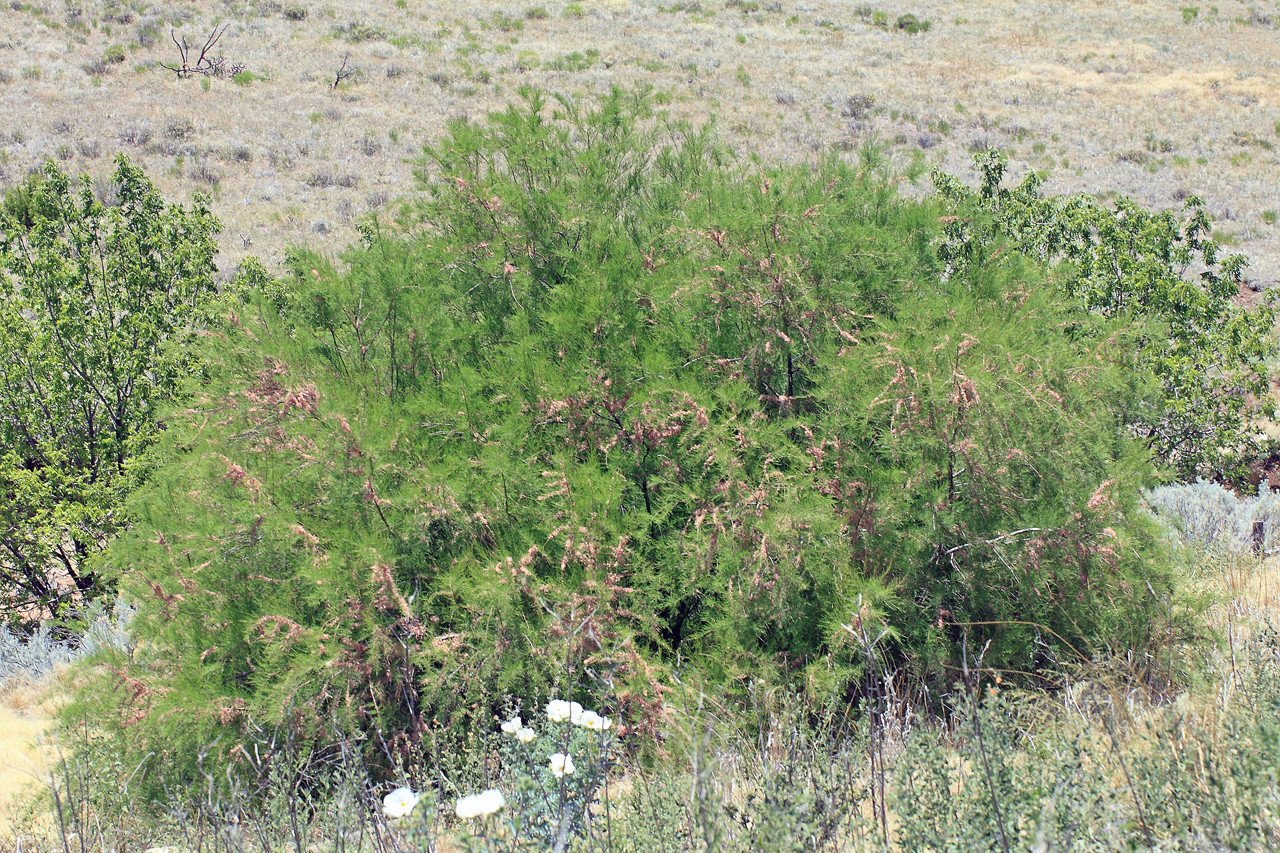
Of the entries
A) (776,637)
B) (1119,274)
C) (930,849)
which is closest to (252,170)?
(1119,274)

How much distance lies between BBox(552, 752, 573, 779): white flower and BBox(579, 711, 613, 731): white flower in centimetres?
13

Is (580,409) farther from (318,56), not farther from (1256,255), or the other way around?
(318,56)

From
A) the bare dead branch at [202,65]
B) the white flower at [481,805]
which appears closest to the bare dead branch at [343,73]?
the bare dead branch at [202,65]

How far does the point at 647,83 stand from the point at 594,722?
17.2 m

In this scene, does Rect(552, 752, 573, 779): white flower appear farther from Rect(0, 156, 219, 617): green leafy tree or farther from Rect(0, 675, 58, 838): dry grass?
Rect(0, 156, 219, 617): green leafy tree

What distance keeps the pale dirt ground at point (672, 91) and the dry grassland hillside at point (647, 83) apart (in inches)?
4.1

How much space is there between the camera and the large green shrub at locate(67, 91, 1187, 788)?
4.52 meters

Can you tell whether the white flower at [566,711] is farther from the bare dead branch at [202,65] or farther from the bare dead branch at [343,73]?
the bare dead branch at [202,65]

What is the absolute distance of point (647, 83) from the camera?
59.8 ft

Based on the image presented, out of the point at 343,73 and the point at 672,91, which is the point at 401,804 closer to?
the point at 672,91

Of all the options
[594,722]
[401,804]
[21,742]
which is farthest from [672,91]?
[401,804]

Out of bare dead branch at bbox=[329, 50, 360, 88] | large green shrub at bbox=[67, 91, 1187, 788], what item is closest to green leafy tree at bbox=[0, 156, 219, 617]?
large green shrub at bbox=[67, 91, 1187, 788]

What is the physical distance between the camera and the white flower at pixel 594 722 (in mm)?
2737

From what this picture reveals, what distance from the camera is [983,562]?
4738 millimetres
